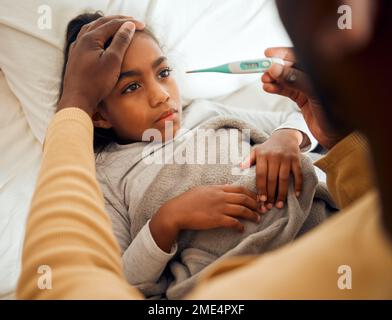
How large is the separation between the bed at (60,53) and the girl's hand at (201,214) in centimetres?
34

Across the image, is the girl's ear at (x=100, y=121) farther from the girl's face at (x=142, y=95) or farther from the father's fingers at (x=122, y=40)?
the father's fingers at (x=122, y=40)

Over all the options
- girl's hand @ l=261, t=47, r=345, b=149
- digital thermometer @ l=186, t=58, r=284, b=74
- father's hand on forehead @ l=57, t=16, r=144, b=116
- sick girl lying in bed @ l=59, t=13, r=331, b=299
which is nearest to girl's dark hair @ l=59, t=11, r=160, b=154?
Result: sick girl lying in bed @ l=59, t=13, r=331, b=299

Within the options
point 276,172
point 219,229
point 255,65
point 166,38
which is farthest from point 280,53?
point 166,38

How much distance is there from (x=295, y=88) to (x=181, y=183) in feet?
0.88

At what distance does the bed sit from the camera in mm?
1127

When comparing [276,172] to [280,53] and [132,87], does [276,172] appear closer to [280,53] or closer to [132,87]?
[280,53]

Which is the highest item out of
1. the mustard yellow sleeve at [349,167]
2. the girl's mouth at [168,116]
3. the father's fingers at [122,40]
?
the father's fingers at [122,40]

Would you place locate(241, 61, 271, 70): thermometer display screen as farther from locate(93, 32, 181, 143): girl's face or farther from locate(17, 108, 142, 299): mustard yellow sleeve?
locate(17, 108, 142, 299): mustard yellow sleeve

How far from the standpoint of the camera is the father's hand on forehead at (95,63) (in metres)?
0.79

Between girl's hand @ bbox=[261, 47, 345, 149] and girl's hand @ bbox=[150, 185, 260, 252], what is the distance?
161 mm

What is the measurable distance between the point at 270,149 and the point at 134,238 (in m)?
0.28

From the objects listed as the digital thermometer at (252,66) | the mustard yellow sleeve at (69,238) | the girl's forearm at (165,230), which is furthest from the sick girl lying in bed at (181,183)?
the mustard yellow sleeve at (69,238)

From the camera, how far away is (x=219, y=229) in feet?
2.78

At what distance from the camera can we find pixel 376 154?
0.97ft
